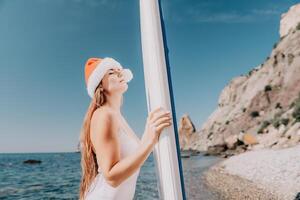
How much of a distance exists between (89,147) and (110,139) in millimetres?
73

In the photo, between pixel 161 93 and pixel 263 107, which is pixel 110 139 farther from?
pixel 263 107

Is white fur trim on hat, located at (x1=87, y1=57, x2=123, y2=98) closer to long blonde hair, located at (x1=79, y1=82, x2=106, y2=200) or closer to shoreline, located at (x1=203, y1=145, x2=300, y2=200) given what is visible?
long blonde hair, located at (x1=79, y1=82, x2=106, y2=200)

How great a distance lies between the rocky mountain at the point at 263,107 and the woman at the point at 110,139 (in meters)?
11.6

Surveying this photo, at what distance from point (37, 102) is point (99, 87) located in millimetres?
24972

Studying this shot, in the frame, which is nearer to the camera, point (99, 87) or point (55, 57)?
point (99, 87)

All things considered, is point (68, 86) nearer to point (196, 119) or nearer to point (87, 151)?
point (196, 119)

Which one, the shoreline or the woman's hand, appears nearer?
the woman's hand

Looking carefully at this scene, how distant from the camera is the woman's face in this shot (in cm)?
76

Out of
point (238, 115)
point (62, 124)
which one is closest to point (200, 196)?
point (238, 115)

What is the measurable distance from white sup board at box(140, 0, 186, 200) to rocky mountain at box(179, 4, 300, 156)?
11.6 m

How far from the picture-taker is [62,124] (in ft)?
78.1

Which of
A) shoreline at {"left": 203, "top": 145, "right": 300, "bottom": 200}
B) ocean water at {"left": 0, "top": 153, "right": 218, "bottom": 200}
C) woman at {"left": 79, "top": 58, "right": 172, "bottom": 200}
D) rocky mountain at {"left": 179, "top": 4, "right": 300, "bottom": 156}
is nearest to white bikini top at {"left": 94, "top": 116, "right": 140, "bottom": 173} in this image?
woman at {"left": 79, "top": 58, "right": 172, "bottom": 200}

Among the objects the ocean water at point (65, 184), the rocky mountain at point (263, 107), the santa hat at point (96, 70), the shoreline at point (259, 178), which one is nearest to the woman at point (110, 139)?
the santa hat at point (96, 70)

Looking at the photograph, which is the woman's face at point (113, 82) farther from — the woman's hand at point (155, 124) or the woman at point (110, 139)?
the woman's hand at point (155, 124)
